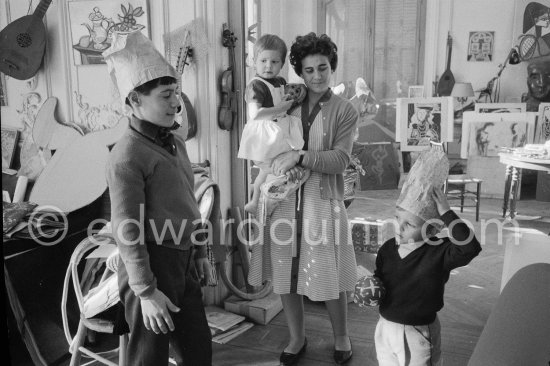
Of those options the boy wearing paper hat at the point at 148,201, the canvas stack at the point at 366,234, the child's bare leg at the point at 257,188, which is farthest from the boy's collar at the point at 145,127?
the canvas stack at the point at 366,234

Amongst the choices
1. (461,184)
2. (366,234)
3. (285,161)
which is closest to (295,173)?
(285,161)

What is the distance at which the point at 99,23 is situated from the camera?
2570 mm

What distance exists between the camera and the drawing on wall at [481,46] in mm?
6246

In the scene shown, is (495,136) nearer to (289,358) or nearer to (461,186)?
(461,186)

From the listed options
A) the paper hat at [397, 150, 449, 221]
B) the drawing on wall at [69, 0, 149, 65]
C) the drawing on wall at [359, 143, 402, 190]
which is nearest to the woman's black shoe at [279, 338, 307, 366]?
the paper hat at [397, 150, 449, 221]

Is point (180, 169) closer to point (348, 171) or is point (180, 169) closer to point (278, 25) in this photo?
point (348, 171)

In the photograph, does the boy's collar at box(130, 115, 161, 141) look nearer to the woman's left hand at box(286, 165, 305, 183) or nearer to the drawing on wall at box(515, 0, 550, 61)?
the woman's left hand at box(286, 165, 305, 183)

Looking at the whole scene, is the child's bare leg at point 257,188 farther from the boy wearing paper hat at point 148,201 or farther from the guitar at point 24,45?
the guitar at point 24,45

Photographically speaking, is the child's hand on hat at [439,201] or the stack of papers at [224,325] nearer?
the child's hand on hat at [439,201]

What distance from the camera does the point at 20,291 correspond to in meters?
2.15

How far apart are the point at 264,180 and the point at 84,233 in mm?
1023

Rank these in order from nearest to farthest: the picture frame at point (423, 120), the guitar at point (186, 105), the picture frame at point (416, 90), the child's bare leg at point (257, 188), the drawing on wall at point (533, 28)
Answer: the child's bare leg at point (257, 188)
the guitar at point (186, 105)
the picture frame at point (423, 120)
the drawing on wall at point (533, 28)
the picture frame at point (416, 90)

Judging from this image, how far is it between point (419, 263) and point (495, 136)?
400cm

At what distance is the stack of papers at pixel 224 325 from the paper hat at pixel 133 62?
1468mm
